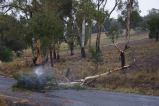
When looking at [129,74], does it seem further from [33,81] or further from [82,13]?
[82,13]

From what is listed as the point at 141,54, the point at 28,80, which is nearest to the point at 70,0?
the point at 141,54

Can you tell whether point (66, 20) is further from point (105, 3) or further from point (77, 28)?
point (105, 3)

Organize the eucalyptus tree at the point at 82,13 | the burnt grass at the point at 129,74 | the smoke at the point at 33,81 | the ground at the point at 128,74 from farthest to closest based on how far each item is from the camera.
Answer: the eucalyptus tree at the point at 82,13 < the ground at the point at 128,74 < the burnt grass at the point at 129,74 < the smoke at the point at 33,81

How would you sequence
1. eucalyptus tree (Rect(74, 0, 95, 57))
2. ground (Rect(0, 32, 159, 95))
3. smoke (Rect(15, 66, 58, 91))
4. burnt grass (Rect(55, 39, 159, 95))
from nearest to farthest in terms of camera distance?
smoke (Rect(15, 66, 58, 91)) → burnt grass (Rect(55, 39, 159, 95)) → ground (Rect(0, 32, 159, 95)) → eucalyptus tree (Rect(74, 0, 95, 57))

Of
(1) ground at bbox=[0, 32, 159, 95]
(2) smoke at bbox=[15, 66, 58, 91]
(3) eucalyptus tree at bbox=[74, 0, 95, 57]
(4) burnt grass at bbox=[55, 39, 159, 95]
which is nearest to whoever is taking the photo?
(2) smoke at bbox=[15, 66, 58, 91]

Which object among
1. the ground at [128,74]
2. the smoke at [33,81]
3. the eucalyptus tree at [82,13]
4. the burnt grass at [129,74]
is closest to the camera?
the smoke at [33,81]

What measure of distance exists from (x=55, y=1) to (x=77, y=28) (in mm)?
6941

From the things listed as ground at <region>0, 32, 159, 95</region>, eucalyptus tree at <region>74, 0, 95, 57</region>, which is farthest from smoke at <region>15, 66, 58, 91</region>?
eucalyptus tree at <region>74, 0, 95, 57</region>

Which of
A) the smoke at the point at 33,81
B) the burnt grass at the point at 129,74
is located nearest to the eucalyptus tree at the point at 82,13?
the burnt grass at the point at 129,74

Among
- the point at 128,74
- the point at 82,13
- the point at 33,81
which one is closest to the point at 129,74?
the point at 128,74

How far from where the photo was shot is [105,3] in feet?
213

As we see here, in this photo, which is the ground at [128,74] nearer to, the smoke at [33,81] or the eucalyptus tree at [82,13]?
the eucalyptus tree at [82,13]

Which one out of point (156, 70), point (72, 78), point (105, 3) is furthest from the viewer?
point (105, 3)

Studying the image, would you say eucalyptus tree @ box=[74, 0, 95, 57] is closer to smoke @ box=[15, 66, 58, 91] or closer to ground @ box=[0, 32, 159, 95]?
ground @ box=[0, 32, 159, 95]
